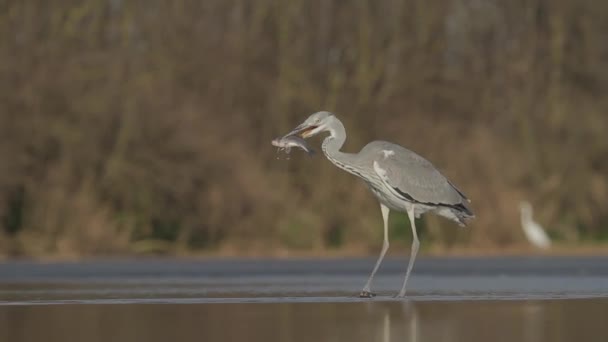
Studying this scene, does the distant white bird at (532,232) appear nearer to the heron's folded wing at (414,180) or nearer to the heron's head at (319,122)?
the heron's folded wing at (414,180)

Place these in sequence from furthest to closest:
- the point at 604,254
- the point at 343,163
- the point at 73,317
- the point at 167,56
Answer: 1. the point at 167,56
2. the point at 604,254
3. the point at 343,163
4. the point at 73,317

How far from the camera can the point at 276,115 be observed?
28703 millimetres

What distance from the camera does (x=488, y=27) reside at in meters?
31.2

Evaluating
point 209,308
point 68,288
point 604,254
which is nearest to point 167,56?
point 604,254

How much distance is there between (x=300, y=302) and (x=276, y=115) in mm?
14348

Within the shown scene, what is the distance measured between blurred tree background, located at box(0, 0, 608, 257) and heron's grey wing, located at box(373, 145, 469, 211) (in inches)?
357

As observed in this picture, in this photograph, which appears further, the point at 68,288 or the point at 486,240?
the point at 486,240

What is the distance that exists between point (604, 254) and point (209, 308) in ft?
38.8

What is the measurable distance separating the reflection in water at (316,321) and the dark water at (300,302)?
0.03 feet

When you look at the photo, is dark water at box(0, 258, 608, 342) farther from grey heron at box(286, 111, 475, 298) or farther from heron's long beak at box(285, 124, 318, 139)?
heron's long beak at box(285, 124, 318, 139)

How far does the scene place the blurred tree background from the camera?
2547 centimetres

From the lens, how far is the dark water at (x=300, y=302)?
11469mm

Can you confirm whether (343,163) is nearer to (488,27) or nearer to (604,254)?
(604,254)

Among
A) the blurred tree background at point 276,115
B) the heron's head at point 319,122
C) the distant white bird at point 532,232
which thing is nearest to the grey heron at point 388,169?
the heron's head at point 319,122
